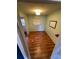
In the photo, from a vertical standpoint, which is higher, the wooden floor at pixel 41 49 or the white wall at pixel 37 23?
the white wall at pixel 37 23

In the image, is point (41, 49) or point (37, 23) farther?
point (37, 23)

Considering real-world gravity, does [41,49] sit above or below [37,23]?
below

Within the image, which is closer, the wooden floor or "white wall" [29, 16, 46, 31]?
the wooden floor

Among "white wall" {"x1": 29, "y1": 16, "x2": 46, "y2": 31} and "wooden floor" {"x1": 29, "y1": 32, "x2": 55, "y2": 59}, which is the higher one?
"white wall" {"x1": 29, "y1": 16, "x2": 46, "y2": 31}

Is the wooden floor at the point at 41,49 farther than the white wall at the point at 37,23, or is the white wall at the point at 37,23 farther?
the white wall at the point at 37,23
